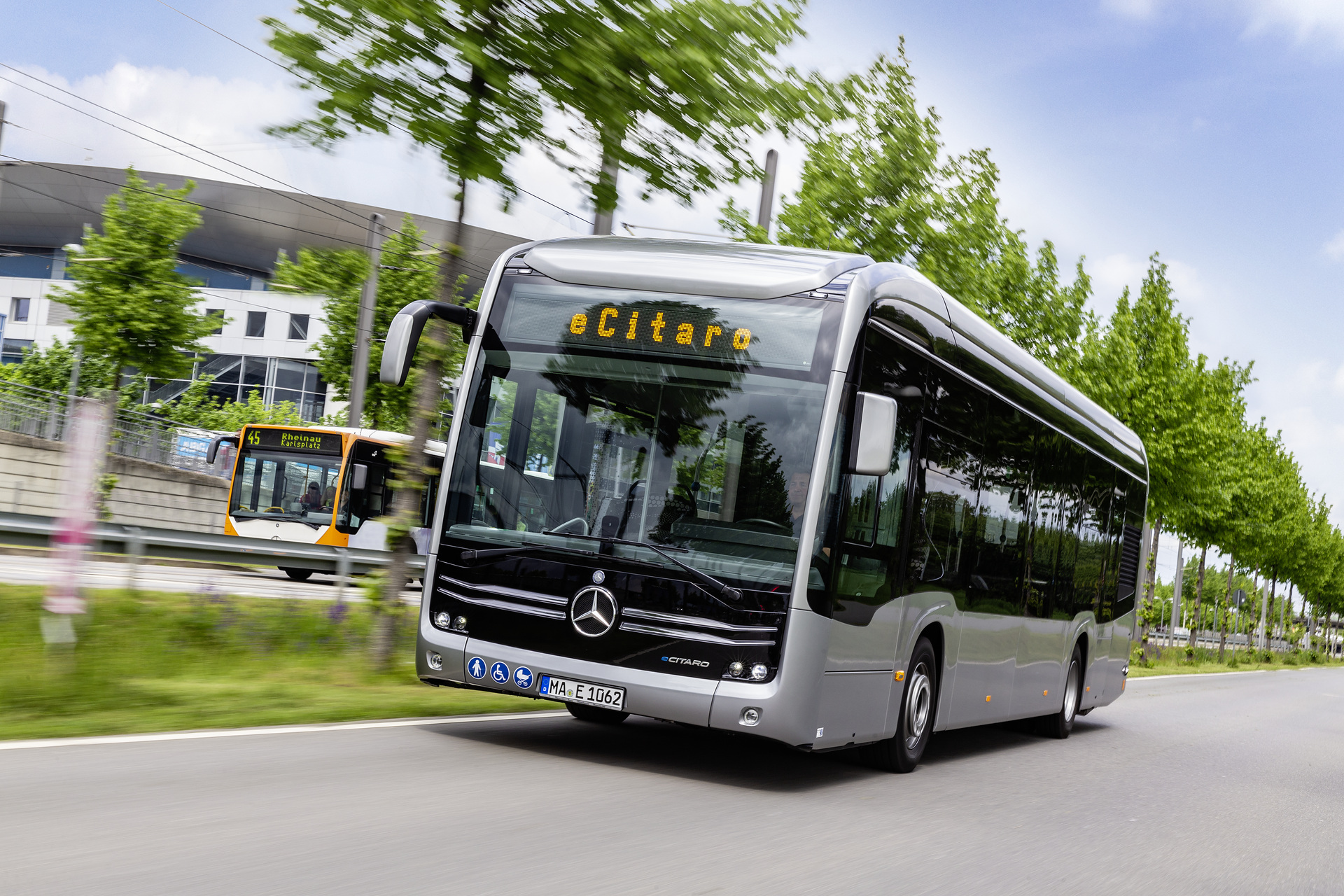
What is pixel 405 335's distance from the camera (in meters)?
8.35

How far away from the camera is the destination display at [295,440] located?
28234 millimetres

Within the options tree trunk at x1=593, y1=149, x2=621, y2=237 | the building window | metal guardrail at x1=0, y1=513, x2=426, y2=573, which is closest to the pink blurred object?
metal guardrail at x1=0, y1=513, x2=426, y2=573

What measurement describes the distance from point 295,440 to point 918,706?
21.4 meters

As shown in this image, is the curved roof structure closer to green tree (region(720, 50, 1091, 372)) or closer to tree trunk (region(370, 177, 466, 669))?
green tree (region(720, 50, 1091, 372))

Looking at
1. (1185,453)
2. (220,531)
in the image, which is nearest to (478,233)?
(220,531)

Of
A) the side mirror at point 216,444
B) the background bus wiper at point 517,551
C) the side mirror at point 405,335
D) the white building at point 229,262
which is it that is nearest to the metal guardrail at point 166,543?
the side mirror at point 405,335

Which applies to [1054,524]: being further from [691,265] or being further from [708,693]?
[708,693]

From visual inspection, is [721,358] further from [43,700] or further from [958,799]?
[43,700]

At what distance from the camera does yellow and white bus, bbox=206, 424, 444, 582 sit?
2811 centimetres

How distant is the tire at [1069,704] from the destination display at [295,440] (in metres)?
17.9

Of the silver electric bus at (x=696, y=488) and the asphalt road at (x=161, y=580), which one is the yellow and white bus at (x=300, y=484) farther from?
the silver electric bus at (x=696, y=488)

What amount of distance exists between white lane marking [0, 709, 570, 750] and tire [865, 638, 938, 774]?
2.58 m

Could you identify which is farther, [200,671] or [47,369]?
[47,369]

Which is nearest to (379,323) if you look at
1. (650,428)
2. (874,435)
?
(650,428)
